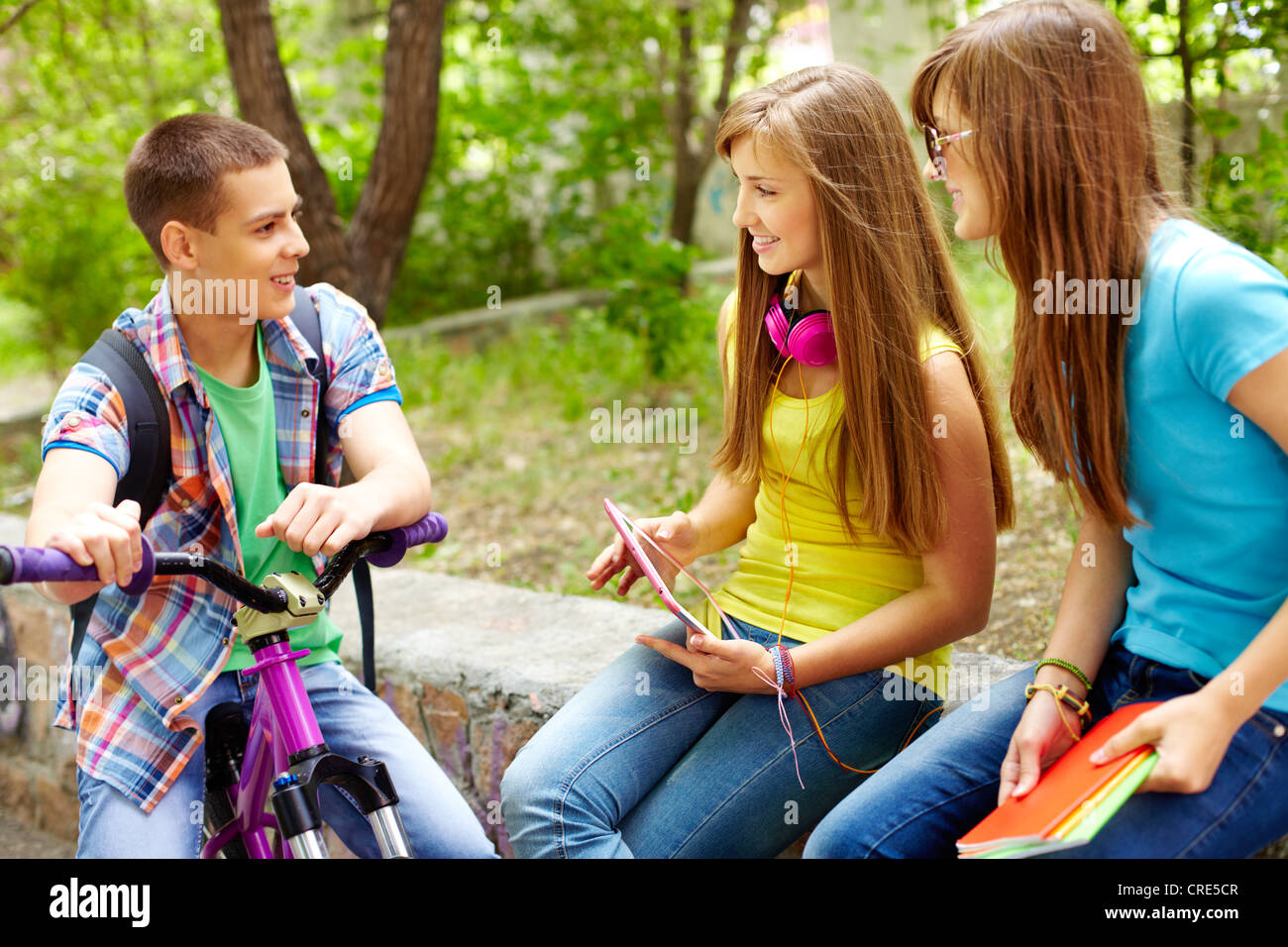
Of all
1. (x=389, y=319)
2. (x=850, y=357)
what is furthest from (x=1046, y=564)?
(x=389, y=319)

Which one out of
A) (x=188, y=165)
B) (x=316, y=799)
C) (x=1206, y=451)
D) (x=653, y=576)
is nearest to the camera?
(x=1206, y=451)

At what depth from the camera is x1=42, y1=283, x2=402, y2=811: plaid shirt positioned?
1.91 metres

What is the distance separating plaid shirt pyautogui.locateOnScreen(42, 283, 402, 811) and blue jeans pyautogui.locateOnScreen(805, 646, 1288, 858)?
1100 millimetres

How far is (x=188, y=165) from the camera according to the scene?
78.2 inches

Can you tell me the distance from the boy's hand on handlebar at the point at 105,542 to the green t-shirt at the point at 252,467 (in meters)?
0.50

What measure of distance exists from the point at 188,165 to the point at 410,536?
777 millimetres

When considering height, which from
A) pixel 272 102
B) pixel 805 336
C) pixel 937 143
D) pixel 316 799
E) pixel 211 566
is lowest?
pixel 316 799

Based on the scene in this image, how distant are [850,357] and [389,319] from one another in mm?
6998

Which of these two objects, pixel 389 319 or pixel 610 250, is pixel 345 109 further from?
pixel 610 250

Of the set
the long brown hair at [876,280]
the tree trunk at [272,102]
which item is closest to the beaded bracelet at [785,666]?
the long brown hair at [876,280]

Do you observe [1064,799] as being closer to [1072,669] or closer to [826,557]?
[1072,669]

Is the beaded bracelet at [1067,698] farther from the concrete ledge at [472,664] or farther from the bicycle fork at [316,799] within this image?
the bicycle fork at [316,799]

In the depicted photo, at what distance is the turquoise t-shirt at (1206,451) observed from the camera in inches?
57.1

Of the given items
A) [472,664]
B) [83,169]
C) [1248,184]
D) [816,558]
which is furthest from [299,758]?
[83,169]
